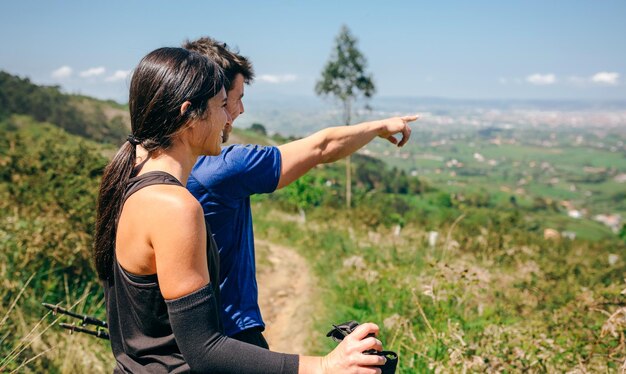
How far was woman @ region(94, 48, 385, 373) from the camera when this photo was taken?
130cm

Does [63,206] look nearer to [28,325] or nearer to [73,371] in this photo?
[28,325]

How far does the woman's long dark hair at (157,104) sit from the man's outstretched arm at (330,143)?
704mm

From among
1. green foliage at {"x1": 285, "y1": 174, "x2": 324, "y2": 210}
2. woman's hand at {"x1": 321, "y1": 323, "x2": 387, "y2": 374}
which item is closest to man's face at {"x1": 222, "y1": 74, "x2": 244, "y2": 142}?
woman's hand at {"x1": 321, "y1": 323, "x2": 387, "y2": 374}

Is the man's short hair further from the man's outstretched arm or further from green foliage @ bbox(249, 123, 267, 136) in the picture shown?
green foliage @ bbox(249, 123, 267, 136)

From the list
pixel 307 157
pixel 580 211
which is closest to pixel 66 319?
pixel 307 157

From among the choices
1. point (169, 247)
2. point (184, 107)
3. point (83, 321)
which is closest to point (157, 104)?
point (184, 107)

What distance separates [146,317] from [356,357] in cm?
58

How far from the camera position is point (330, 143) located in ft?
7.89

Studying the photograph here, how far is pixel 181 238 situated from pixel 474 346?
7.38 feet

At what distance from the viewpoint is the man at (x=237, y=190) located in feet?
6.37

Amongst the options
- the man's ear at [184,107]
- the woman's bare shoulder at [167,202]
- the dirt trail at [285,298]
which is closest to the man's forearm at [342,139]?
the man's ear at [184,107]

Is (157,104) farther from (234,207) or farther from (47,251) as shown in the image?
(47,251)

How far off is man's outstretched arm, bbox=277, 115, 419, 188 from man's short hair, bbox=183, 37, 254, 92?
372 millimetres

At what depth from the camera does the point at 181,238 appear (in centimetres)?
128
